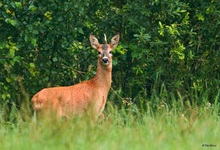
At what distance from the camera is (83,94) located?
10164mm

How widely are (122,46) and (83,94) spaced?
139cm

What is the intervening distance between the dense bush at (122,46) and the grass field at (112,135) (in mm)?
3365

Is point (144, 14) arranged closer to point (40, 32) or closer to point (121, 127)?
point (40, 32)

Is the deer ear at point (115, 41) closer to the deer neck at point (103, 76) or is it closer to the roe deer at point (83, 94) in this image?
the roe deer at point (83, 94)

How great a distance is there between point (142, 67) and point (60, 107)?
2198mm

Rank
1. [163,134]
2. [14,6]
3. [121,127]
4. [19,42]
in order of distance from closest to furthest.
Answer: [163,134] < [121,127] < [14,6] < [19,42]

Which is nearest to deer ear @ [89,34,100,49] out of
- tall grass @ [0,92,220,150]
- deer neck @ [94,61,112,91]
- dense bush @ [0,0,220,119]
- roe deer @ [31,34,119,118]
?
roe deer @ [31,34,119,118]

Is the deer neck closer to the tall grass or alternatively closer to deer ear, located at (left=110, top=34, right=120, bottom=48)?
deer ear, located at (left=110, top=34, right=120, bottom=48)

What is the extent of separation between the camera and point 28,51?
36.2ft

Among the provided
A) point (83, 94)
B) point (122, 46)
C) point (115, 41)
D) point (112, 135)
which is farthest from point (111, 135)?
point (122, 46)

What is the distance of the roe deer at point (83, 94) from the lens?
9.79 metres

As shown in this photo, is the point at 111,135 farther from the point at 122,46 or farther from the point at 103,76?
the point at 122,46

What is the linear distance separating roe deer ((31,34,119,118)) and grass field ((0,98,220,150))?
2.34m

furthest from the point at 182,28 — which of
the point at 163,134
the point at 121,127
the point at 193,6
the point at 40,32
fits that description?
the point at 163,134
